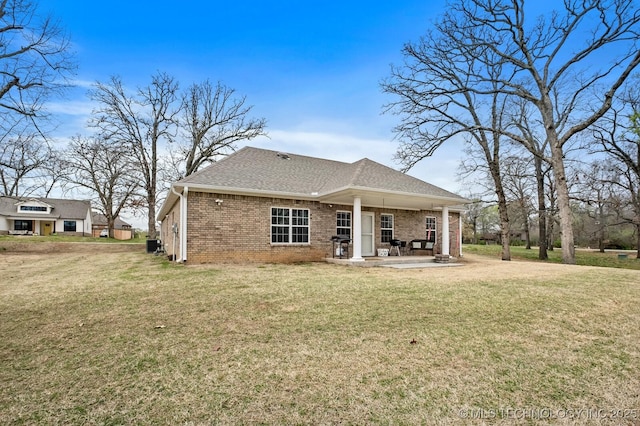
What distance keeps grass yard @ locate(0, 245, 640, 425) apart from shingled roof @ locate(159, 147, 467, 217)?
5.47 metres

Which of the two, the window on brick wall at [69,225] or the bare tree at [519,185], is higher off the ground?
the bare tree at [519,185]

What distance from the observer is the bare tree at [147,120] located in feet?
78.1

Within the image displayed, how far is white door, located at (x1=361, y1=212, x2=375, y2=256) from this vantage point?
47.9 ft

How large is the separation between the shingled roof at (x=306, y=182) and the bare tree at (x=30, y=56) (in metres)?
6.41

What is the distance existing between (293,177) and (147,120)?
17453 mm

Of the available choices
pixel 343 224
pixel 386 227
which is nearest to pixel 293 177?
pixel 343 224

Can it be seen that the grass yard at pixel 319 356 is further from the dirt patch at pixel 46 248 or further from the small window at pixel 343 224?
the dirt patch at pixel 46 248

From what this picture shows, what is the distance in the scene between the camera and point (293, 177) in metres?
14.1

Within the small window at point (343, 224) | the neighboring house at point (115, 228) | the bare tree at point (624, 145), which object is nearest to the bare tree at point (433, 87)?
the small window at point (343, 224)

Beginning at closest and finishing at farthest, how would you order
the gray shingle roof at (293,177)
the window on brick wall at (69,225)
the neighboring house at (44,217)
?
the gray shingle roof at (293,177) < the neighboring house at (44,217) < the window on brick wall at (69,225)

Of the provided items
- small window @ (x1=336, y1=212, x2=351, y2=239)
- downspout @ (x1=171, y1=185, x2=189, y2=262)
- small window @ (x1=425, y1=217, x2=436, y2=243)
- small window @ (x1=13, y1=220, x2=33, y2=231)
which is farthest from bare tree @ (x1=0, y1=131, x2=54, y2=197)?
small window @ (x1=13, y1=220, x2=33, y2=231)

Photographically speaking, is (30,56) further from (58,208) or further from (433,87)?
(58,208)

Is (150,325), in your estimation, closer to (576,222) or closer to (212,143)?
(212,143)

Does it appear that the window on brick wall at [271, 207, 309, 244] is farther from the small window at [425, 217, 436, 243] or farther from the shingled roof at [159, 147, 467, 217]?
the small window at [425, 217, 436, 243]
